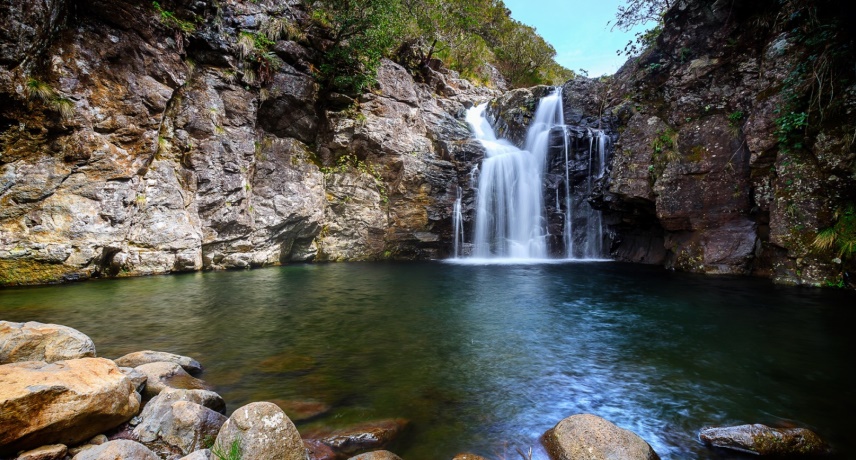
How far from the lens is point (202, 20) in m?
13.9

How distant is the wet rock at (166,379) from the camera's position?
12.0 ft

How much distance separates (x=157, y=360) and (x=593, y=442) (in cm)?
480

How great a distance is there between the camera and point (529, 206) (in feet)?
57.8

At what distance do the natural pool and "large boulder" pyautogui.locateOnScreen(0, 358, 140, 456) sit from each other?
107 centimetres

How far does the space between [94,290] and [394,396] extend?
9.48 meters

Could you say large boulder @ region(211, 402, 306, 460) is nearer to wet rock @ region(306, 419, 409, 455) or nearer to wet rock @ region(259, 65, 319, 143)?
wet rock @ region(306, 419, 409, 455)

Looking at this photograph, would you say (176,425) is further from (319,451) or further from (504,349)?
(504,349)

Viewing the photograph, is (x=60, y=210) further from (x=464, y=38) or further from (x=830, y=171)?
(x=464, y=38)

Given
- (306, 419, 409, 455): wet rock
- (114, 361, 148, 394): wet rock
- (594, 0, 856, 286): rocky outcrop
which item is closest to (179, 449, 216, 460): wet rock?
(306, 419, 409, 455): wet rock

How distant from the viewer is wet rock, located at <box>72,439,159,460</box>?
2.42 m

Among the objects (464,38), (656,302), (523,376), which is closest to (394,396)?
(523,376)

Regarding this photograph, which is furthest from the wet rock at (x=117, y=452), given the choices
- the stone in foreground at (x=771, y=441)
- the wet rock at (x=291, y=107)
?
the wet rock at (x=291, y=107)

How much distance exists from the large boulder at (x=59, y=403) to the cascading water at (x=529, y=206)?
1572cm

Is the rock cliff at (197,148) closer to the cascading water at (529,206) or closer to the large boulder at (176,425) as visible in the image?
the cascading water at (529,206)
